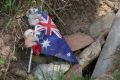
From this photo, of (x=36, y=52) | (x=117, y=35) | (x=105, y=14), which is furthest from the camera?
(x=105, y=14)

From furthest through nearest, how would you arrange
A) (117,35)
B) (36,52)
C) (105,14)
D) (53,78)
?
(105,14), (117,35), (36,52), (53,78)

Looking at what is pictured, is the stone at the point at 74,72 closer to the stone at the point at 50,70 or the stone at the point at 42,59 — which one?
the stone at the point at 50,70

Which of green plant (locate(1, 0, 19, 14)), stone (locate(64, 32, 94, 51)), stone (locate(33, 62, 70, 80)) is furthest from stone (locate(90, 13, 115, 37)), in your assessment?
green plant (locate(1, 0, 19, 14))

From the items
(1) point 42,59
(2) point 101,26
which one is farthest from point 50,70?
(2) point 101,26

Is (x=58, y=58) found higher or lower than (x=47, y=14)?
lower

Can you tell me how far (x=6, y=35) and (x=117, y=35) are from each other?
3.99 ft

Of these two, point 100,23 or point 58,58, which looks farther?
point 100,23

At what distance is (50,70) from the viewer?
4.16m

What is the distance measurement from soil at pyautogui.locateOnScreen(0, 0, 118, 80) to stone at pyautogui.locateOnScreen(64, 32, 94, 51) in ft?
0.38

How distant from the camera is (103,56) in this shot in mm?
4418

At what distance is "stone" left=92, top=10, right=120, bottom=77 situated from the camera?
4312 mm

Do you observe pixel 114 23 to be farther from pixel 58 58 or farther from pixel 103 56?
pixel 58 58

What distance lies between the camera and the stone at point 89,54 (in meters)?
4.41

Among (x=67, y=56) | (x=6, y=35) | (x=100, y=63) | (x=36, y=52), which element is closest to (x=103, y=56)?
(x=100, y=63)
